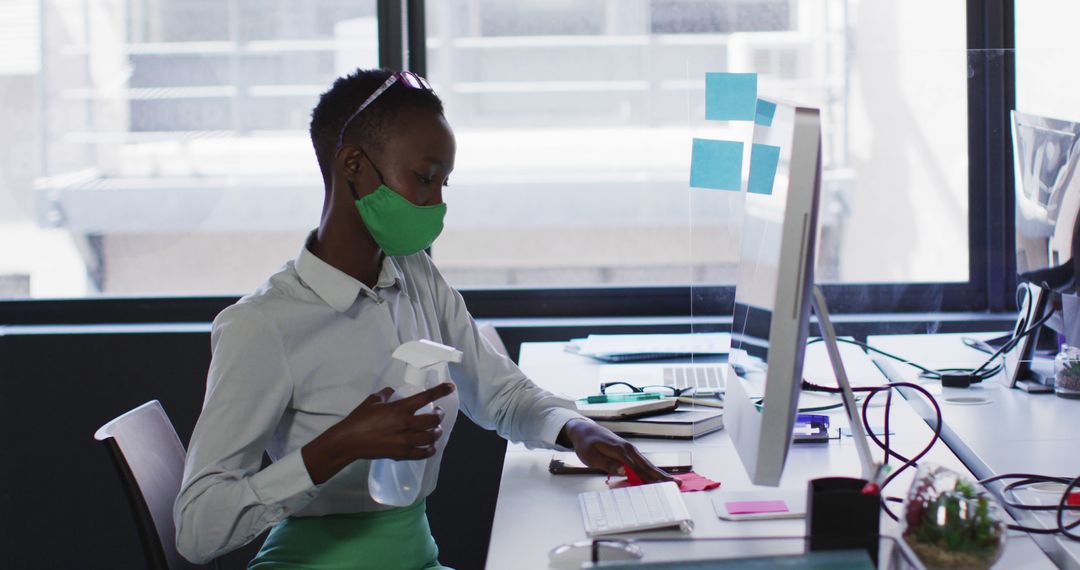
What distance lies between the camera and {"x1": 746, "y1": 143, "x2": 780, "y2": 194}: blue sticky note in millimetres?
1214

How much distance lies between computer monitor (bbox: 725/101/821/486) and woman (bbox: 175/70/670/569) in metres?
0.32

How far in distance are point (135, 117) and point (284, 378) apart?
1.79 m

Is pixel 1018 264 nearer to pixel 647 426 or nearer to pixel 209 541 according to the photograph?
pixel 647 426

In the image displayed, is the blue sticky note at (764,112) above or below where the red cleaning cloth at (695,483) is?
above

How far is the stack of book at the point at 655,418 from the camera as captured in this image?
5.51 ft

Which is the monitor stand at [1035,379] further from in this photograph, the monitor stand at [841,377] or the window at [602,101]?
the monitor stand at [841,377]

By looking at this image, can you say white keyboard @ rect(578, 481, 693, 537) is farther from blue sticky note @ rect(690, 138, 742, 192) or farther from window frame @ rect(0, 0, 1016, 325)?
window frame @ rect(0, 0, 1016, 325)

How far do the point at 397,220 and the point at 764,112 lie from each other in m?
0.52

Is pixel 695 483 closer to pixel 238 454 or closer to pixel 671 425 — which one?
pixel 671 425

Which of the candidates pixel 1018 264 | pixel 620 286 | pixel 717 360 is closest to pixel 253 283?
pixel 620 286

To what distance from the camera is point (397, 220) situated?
148 cm

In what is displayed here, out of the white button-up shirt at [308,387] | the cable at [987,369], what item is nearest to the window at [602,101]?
the cable at [987,369]

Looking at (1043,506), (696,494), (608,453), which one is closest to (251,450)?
(608,453)

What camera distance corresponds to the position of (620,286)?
2.89 meters
